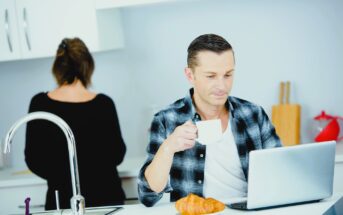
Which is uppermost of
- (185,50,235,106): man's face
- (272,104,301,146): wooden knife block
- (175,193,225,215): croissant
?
(185,50,235,106): man's face

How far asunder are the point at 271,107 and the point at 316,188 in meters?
1.73

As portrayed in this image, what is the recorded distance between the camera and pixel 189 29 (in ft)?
12.8

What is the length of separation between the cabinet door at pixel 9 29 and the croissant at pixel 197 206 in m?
2.03

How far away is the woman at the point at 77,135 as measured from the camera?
123 inches

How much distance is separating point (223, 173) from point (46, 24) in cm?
172

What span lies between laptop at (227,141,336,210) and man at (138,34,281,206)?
273 millimetres

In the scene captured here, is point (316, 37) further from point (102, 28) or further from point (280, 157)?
point (280, 157)

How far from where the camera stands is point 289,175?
2082mm

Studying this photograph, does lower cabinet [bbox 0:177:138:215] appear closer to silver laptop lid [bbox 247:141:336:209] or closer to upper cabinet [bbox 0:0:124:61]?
upper cabinet [bbox 0:0:124:61]

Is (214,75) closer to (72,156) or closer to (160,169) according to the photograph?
(160,169)

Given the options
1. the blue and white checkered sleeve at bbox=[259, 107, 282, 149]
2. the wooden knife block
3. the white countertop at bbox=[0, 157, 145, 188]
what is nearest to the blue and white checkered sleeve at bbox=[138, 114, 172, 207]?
the blue and white checkered sleeve at bbox=[259, 107, 282, 149]

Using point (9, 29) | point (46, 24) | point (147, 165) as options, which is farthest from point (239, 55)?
point (147, 165)

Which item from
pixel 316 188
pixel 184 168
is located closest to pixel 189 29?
pixel 184 168

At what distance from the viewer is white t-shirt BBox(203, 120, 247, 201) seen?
7.93 ft
